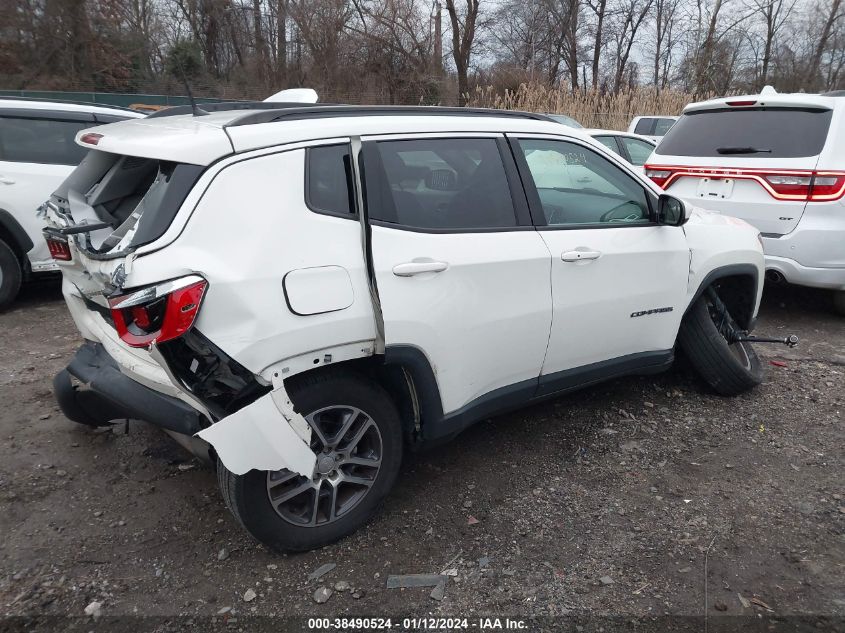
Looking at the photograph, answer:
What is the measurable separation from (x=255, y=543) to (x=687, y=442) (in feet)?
8.17

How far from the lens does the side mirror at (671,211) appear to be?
11.7 feet

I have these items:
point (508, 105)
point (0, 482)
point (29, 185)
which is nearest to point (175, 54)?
point (508, 105)

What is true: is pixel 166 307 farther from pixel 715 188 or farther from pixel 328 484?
pixel 715 188

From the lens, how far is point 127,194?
9.50ft

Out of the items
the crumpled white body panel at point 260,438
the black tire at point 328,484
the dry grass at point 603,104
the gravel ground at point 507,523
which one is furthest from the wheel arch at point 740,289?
the dry grass at point 603,104

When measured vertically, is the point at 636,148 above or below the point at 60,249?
below

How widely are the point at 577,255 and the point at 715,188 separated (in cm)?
325

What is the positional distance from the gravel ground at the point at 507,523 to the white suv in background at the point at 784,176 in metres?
1.54

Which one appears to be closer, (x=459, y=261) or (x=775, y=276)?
(x=459, y=261)

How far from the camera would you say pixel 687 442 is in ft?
12.3

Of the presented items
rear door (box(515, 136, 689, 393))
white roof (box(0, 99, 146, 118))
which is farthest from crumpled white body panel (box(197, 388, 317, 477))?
white roof (box(0, 99, 146, 118))

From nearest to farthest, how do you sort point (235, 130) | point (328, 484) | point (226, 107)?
point (235, 130)
point (328, 484)
point (226, 107)

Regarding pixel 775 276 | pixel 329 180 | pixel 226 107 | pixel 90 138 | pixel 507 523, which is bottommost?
pixel 507 523

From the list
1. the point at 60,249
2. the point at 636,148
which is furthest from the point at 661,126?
the point at 60,249
